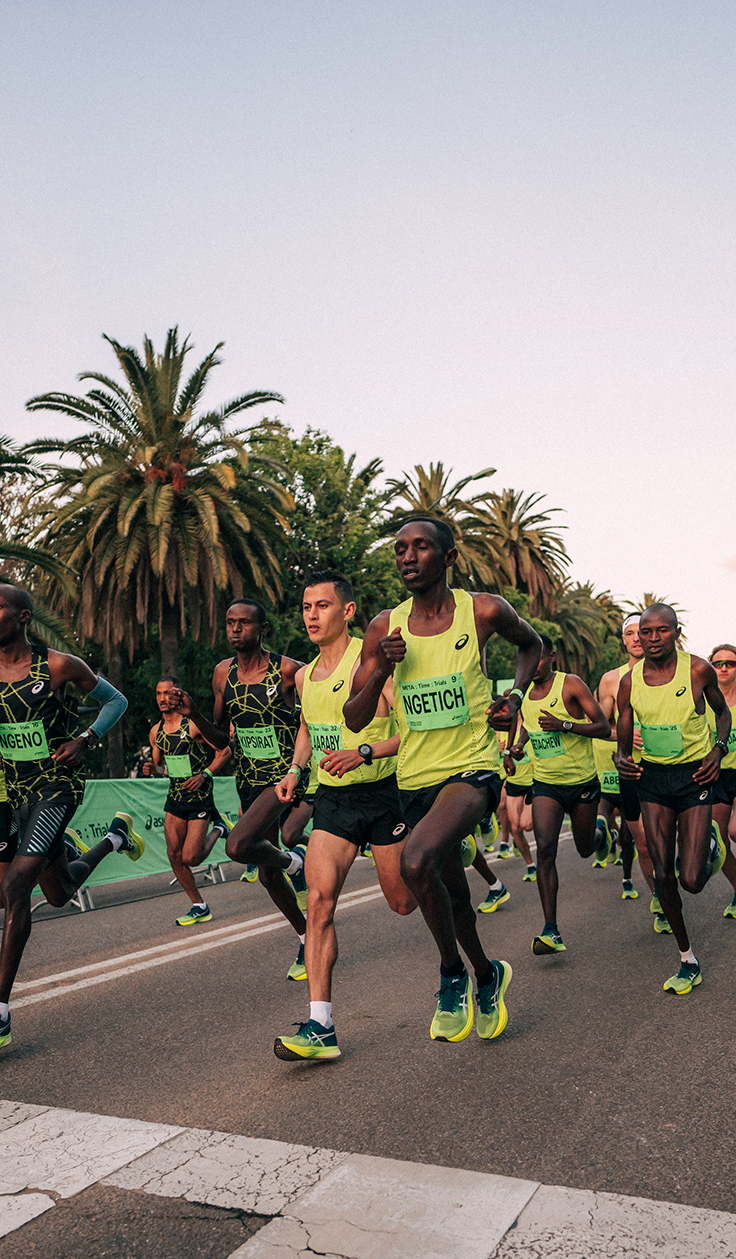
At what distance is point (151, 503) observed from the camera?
2330 centimetres

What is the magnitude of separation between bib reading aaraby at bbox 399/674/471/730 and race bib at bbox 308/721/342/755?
0.86m

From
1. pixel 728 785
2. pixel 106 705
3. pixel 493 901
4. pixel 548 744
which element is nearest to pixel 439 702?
pixel 106 705

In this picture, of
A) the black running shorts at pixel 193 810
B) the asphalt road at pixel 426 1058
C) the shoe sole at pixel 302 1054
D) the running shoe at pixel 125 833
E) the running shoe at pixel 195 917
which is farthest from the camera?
the black running shorts at pixel 193 810

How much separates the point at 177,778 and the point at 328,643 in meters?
4.33

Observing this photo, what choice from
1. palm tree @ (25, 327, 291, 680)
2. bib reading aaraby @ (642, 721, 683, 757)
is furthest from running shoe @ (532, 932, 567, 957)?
palm tree @ (25, 327, 291, 680)

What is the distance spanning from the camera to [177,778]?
941 cm

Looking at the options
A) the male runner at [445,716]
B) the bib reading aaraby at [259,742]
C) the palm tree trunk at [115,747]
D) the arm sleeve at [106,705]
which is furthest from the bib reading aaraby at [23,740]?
the palm tree trunk at [115,747]

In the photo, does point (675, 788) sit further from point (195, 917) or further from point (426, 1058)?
point (195, 917)

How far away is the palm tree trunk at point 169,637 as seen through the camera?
25.0 m

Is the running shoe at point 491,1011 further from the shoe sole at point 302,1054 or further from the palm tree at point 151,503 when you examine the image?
the palm tree at point 151,503

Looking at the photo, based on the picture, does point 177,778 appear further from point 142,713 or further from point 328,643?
point 142,713

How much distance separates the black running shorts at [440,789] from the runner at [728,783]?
346cm

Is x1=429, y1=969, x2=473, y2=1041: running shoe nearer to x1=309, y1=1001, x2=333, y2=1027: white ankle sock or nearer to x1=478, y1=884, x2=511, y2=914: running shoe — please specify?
x1=309, y1=1001, x2=333, y2=1027: white ankle sock

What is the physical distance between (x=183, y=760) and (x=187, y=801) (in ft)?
1.17
